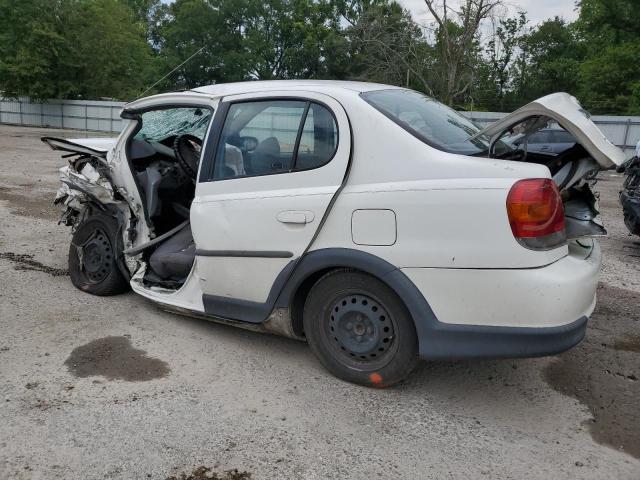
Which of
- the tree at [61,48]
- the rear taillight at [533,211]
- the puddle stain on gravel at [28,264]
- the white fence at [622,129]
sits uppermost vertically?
the tree at [61,48]

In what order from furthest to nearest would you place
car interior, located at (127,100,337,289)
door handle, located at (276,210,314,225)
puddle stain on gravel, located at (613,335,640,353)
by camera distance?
puddle stain on gravel, located at (613,335,640,353)
car interior, located at (127,100,337,289)
door handle, located at (276,210,314,225)

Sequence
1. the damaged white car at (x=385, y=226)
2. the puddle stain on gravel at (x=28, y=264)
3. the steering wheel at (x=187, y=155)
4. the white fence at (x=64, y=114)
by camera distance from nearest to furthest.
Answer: the damaged white car at (x=385, y=226) → the steering wheel at (x=187, y=155) → the puddle stain on gravel at (x=28, y=264) → the white fence at (x=64, y=114)

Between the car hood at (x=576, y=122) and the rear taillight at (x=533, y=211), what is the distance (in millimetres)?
A: 343

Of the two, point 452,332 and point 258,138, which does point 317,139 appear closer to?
point 258,138

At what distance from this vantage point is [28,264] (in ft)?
18.9

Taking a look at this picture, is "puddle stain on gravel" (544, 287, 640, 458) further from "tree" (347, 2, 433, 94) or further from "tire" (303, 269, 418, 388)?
"tree" (347, 2, 433, 94)

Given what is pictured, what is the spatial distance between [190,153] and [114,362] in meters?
1.92

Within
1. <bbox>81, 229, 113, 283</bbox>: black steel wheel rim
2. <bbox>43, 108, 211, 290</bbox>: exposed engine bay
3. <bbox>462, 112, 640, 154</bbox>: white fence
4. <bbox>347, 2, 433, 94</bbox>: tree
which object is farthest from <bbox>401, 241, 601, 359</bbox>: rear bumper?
<bbox>347, 2, 433, 94</bbox>: tree

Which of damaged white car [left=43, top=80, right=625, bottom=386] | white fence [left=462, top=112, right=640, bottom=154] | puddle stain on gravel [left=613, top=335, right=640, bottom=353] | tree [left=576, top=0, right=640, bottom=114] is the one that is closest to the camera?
damaged white car [left=43, top=80, right=625, bottom=386]

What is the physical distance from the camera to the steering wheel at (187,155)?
476cm

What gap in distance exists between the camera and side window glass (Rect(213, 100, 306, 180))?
139 inches

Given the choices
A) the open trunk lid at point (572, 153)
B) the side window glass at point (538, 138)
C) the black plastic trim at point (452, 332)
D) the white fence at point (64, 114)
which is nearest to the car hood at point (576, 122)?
the open trunk lid at point (572, 153)

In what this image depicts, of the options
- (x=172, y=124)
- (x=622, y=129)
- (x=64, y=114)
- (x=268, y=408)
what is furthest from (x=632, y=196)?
(x=64, y=114)

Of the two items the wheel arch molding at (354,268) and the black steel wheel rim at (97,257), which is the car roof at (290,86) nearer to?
the wheel arch molding at (354,268)
